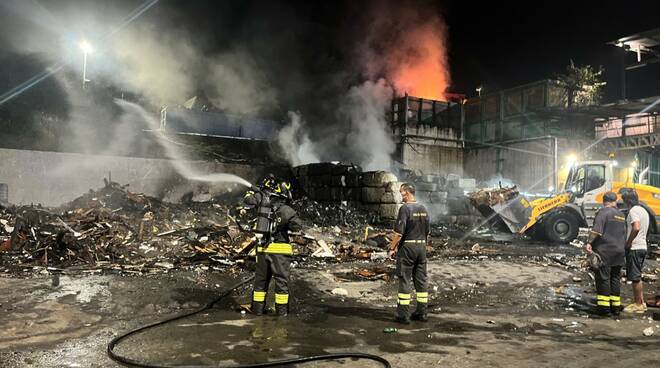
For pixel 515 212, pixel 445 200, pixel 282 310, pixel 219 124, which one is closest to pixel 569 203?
pixel 515 212

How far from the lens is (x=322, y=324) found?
16.0 feet

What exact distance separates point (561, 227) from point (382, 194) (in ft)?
17.8

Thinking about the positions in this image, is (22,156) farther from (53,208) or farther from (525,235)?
(525,235)

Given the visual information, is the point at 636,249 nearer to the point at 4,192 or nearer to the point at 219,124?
the point at 4,192

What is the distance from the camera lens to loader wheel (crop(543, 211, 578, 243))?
12773 millimetres

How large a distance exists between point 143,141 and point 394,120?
13.5 meters

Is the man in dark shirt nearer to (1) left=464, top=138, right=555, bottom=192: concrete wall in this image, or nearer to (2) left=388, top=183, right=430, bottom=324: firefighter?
(2) left=388, top=183, right=430, bottom=324: firefighter

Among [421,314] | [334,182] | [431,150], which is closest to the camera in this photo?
[421,314]

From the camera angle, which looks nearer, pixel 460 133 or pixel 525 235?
pixel 525 235

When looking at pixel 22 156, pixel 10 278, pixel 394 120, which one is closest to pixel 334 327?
pixel 10 278

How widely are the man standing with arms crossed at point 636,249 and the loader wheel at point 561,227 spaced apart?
7.28 m

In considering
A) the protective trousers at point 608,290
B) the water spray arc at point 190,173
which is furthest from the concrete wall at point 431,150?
the protective trousers at point 608,290

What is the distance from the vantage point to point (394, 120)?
23453 millimetres

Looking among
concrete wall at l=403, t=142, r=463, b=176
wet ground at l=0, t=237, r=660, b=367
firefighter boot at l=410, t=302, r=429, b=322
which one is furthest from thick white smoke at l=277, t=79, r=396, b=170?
firefighter boot at l=410, t=302, r=429, b=322
